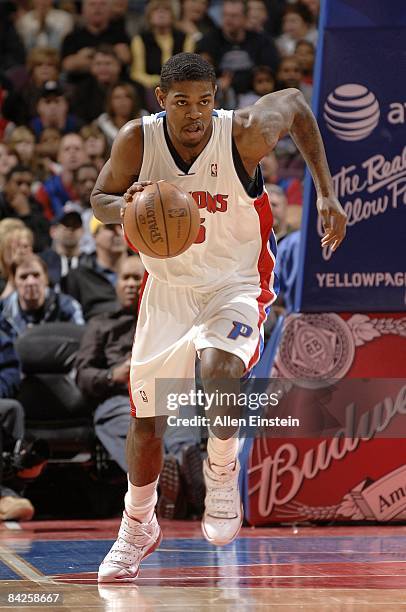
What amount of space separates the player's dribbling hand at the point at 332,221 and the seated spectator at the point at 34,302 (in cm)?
380

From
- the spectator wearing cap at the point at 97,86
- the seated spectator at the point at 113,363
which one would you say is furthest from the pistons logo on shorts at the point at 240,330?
the spectator wearing cap at the point at 97,86

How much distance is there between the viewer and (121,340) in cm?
806

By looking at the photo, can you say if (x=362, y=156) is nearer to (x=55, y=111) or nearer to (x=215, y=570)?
(x=215, y=570)

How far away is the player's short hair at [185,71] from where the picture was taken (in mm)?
4797

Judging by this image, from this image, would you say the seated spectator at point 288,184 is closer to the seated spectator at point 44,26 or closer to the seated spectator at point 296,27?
the seated spectator at point 296,27

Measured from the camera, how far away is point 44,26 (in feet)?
43.6

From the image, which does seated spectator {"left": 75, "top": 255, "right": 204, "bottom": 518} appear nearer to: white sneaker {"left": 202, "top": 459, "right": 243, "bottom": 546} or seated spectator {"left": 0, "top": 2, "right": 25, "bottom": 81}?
white sneaker {"left": 202, "top": 459, "right": 243, "bottom": 546}

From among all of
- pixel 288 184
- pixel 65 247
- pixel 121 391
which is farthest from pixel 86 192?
pixel 121 391

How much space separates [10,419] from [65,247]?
2.66 meters

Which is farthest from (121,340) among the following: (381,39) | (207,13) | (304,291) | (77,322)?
(207,13)

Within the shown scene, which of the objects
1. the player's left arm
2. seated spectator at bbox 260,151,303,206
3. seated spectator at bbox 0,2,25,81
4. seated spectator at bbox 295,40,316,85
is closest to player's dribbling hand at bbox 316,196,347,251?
the player's left arm

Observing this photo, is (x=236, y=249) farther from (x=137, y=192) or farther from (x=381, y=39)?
(x=381, y=39)

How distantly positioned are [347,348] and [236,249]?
2.21 metres

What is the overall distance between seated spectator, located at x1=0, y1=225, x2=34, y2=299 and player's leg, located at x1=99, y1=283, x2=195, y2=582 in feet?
12.6
